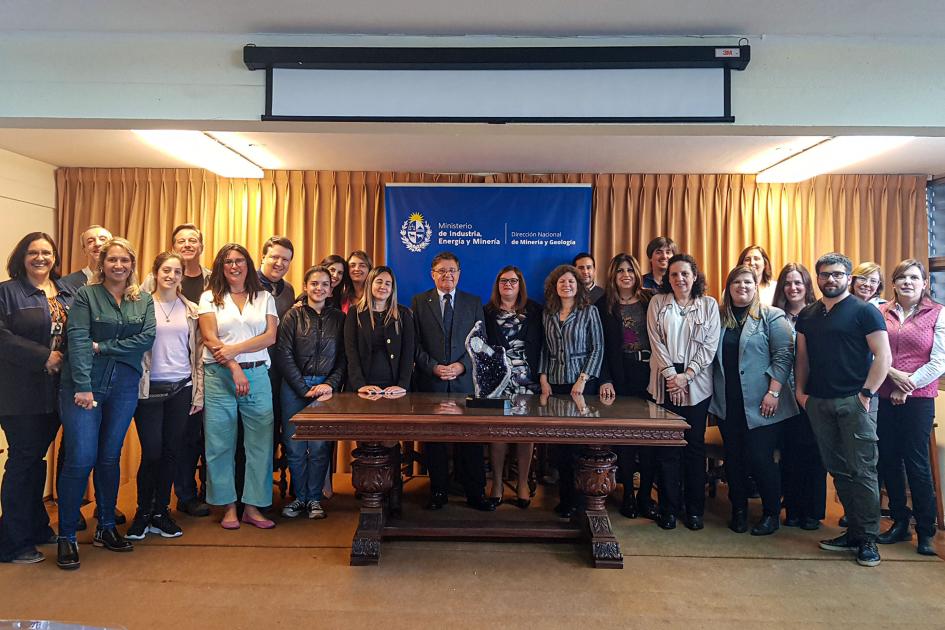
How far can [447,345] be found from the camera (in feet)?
12.6

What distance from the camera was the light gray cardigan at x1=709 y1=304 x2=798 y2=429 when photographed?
3500 millimetres

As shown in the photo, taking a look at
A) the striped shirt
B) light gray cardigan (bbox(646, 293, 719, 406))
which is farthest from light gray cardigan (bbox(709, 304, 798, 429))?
the striped shirt

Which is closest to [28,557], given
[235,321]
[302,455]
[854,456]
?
[302,455]

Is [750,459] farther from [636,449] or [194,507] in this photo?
[194,507]

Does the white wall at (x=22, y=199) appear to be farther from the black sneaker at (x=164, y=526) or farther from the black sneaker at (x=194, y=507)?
the black sneaker at (x=164, y=526)

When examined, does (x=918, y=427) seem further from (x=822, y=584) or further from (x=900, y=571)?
(x=822, y=584)

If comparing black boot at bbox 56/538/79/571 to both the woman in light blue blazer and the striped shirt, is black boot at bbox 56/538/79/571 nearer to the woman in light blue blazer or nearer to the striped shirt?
the striped shirt

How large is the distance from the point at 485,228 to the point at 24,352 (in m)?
3.25

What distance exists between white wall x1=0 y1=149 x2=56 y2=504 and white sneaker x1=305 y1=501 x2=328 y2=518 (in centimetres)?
232

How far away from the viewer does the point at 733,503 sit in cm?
364

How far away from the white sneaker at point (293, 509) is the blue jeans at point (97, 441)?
0.96 m

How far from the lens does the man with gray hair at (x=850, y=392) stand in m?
3.13

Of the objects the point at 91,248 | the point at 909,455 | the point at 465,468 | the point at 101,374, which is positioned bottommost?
the point at 465,468

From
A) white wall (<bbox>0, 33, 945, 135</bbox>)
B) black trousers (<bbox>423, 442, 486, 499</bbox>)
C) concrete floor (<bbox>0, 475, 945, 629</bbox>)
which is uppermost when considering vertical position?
white wall (<bbox>0, 33, 945, 135</bbox>)
